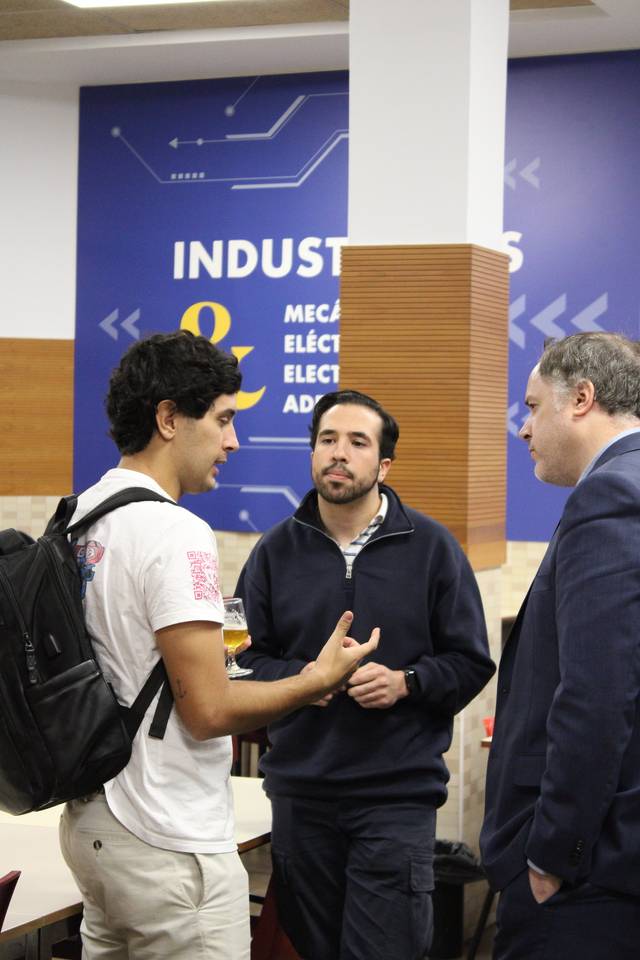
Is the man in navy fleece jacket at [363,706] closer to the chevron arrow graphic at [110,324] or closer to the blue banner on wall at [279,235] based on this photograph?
the blue banner on wall at [279,235]

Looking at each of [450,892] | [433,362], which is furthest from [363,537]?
[450,892]

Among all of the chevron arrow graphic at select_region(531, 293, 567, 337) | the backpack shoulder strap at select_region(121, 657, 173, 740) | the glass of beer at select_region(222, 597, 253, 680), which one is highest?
the chevron arrow graphic at select_region(531, 293, 567, 337)

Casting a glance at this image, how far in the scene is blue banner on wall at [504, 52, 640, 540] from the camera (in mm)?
6453

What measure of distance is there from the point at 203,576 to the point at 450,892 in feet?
11.0

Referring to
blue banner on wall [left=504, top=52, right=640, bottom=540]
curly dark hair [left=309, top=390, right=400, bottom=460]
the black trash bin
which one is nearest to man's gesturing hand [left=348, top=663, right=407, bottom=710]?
curly dark hair [left=309, top=390, right=400, bottom=460]

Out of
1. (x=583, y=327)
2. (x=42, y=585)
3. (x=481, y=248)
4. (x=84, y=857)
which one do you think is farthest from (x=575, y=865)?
(x=583, y=327)

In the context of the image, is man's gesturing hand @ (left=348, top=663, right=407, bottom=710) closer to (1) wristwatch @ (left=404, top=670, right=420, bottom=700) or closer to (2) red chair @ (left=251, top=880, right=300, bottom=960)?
(1) wristwatch @ (left=404, top=670, right=420, bottom=700)

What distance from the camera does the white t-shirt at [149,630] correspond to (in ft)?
7.45

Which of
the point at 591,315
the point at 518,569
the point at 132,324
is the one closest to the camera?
the point at 591,315

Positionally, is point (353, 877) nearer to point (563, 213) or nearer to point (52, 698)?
point (52, 698)

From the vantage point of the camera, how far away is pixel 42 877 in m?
2.91

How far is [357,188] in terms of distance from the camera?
16.7 ft

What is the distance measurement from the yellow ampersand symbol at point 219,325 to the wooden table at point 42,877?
377 cm

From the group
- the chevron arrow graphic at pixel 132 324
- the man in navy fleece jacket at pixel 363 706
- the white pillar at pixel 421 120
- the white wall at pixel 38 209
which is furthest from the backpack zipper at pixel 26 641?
the white wall at pixel 38 209
